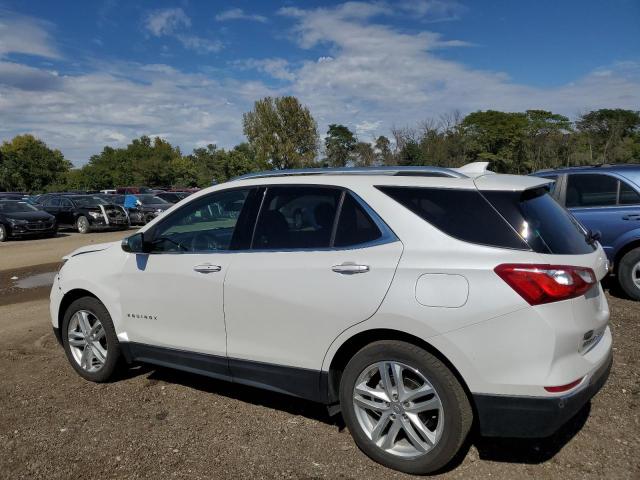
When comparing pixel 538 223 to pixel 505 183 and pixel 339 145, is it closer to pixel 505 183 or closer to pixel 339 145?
pixel 505 183

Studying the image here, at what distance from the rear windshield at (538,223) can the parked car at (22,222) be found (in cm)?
1951

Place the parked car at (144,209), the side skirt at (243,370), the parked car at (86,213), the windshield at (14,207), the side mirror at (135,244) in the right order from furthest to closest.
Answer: the parked car at (144,209)
the parked car at (86,213)
the windshield at (14,207)
the side mirror at (135,244)
the side skirt at (243,370)

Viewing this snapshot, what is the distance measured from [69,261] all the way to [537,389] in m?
3.88

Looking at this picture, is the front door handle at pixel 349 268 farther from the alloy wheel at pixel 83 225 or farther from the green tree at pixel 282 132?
the green tree at pixel 282 132

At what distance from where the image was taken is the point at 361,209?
3283 millimetres

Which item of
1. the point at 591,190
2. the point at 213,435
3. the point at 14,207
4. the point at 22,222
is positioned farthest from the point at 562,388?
the point at 14,207

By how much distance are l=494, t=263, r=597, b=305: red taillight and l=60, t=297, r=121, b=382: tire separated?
10.4 ft

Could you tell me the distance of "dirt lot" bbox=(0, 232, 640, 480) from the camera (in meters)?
3.16

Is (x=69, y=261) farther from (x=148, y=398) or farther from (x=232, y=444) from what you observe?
(x=232, y=444)

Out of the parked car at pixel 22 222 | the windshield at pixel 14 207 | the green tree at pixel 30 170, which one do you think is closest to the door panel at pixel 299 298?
the parked car at pixel 22 222

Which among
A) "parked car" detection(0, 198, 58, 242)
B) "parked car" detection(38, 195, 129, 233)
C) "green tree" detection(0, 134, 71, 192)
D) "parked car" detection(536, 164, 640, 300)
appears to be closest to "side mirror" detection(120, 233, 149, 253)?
"parked car" detection(536, 164, 640, 300)

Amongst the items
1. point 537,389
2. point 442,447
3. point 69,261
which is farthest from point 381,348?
point 69,261

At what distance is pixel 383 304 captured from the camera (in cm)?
296

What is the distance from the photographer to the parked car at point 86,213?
2172cm
